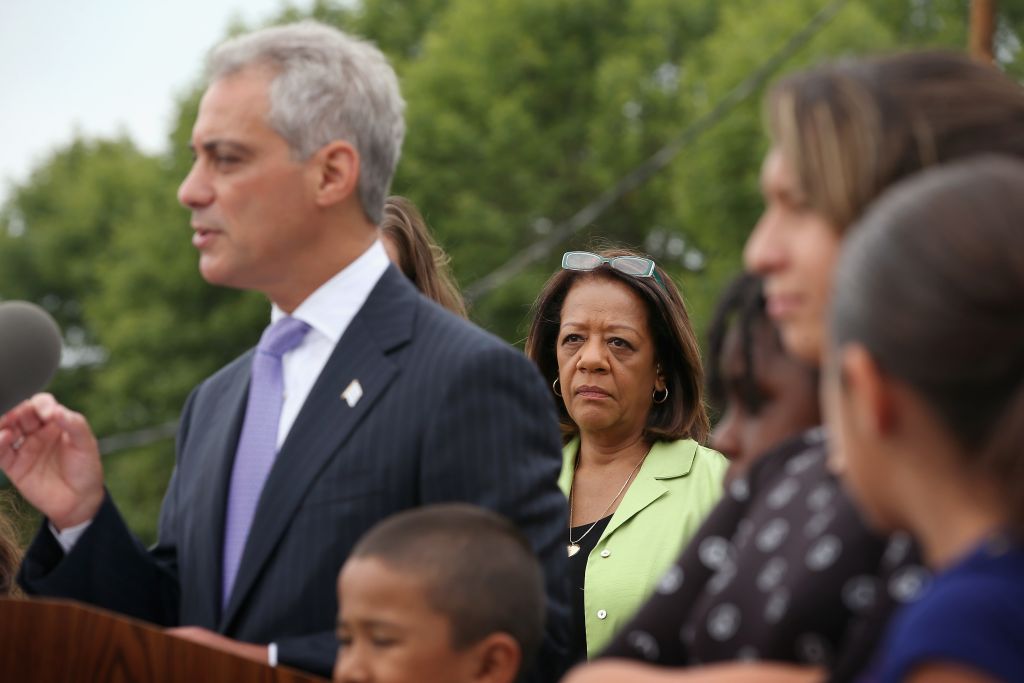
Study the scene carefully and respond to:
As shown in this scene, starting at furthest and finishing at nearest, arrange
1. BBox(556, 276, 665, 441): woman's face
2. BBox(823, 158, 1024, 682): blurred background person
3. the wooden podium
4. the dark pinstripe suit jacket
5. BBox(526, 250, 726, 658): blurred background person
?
BBox(556, 276, 665, 441): woman's face, BBox(526, 250, 726, 658): blurred background person, the dark pinstripe suit jacket, the wooden podium, BBox(823, 158, 1024, 682): blurred background person

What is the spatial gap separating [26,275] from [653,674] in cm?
3508

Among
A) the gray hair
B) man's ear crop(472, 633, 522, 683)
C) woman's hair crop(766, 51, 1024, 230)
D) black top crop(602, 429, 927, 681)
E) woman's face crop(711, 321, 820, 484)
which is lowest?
man's ear crop(472, 633, 522, 683)

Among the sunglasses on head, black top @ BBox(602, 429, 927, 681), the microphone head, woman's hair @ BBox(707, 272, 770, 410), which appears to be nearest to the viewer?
black top @ BBox(602, 429, 927, 681)

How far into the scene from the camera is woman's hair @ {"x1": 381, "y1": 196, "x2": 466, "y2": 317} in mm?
5145

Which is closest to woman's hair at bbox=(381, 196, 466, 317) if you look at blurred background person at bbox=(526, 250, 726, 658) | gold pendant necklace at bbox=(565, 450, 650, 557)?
blurred background person at bbox=(526, 250, 726, 658)

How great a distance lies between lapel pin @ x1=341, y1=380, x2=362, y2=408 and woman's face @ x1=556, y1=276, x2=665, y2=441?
2053mm

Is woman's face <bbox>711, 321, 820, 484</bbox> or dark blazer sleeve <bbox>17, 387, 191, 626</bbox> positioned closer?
woman's face <bbox>711, 321, 820, 484</bbox>

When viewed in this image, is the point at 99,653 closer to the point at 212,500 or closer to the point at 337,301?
the point at 212,500

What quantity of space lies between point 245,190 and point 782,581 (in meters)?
1.52

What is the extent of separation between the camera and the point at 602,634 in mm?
4621

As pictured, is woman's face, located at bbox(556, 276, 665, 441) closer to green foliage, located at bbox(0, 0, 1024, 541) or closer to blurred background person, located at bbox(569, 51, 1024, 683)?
blurred background person, located at bbox(569, 51, 1024, 683)

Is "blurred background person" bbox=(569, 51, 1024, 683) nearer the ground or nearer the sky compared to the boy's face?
nearer the sky

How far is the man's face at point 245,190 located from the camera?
3160mm

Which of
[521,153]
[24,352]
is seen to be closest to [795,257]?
[24,352]
